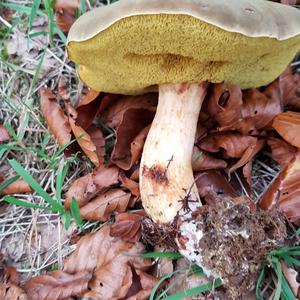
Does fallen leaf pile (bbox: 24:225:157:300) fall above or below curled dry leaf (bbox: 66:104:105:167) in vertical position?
below

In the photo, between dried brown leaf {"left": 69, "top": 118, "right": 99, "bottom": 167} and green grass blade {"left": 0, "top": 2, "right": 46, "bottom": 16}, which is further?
green grass blade {"left": 0, "top": 2, "right": 46, "bottom": 16}

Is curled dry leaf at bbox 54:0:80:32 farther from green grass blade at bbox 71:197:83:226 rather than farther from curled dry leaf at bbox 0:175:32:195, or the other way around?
green grass blade at bbox 71:197:83:226

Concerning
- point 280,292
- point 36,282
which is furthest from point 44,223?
point 280,292

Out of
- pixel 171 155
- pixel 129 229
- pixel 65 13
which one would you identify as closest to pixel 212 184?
pixel 171 155

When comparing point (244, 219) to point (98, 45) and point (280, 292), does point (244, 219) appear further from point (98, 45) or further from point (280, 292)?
point (98, 45)

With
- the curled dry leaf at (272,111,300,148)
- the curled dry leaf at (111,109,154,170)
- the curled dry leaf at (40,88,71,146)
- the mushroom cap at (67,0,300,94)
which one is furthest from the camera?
the curled dry leaf at (40,88,71,146)

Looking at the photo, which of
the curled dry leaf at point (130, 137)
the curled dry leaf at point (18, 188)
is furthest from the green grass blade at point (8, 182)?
the curled dry leaf at point (130, 137)

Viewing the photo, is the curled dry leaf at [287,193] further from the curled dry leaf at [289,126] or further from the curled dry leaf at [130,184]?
the curled dry leaf at [130,184]

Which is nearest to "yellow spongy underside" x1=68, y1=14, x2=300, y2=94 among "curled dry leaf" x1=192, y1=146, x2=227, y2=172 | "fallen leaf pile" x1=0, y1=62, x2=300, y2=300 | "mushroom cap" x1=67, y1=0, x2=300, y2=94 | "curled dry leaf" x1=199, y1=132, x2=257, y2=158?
"mushroom cap" x1=67, y1=0, x2=300, y2=94
